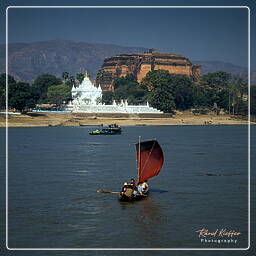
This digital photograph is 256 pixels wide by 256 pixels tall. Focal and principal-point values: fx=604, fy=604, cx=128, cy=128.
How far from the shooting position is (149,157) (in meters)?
39.8

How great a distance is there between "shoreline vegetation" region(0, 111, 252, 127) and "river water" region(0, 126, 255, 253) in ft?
294

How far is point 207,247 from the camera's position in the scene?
2694cm

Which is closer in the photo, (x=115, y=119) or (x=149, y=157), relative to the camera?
(x=149, y=157)

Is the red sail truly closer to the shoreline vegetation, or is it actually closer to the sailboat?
the sailboat

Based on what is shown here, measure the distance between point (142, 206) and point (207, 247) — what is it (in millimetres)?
9005

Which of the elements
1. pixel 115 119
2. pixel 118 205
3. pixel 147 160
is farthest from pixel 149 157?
pixel 115 119

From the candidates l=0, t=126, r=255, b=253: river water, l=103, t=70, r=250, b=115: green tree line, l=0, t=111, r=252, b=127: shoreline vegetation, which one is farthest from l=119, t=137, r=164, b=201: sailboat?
l=103, t=70, r=250, b=115: green tree line

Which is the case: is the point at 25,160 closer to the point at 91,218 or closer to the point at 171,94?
the point at 91,218

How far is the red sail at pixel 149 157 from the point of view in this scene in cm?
3934

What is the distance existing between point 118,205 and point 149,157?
519 centimetres

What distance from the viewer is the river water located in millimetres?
28234

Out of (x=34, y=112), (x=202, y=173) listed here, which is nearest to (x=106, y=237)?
(x=202, y=173)

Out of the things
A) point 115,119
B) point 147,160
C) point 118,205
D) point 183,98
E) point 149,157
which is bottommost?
point 118,205

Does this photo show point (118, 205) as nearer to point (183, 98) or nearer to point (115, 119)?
point (115, 119)
